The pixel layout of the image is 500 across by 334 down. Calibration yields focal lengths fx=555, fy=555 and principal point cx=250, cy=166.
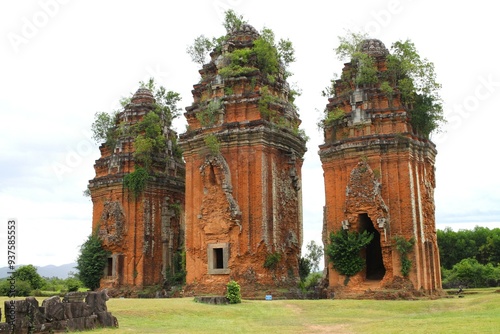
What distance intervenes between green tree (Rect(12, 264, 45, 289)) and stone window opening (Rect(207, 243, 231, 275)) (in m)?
14.5

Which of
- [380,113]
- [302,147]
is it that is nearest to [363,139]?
[380,113]

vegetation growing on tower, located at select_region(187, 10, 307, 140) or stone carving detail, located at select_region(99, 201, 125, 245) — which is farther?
stone carving detail, located at select_region(99, 201, 125, 245)

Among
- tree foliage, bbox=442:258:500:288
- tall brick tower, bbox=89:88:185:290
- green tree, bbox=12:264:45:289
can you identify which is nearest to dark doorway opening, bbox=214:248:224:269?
tall brick tower, bbox=89:88:185:290

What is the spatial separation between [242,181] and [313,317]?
393 inches

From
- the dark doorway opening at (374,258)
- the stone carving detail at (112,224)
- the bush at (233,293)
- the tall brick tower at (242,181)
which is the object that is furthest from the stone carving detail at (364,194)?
the stone carving detail at (112,224)

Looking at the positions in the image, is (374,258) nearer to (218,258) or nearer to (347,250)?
(347,250)

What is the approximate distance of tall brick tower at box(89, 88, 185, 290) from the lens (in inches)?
1258

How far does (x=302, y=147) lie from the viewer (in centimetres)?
2895

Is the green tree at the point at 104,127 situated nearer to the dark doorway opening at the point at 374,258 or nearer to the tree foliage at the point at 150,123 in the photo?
the tree foliage at the point at 150,123

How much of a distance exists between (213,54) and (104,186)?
34.2ft

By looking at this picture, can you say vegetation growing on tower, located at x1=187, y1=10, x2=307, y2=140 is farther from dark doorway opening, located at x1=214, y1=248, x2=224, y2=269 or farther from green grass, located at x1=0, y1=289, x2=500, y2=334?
green grass, located at x1=0, y1=289, x2=500, y2=334

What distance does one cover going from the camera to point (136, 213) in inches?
1275

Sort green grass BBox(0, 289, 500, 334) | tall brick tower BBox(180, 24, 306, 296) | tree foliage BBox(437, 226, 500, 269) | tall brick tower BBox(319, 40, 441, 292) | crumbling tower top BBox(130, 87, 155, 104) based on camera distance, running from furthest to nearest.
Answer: tree foliage BBox(437, 226, 500, 269) → crumbling tower top BBox(130, 87, 155, 104) → tall brick tower BBox(180, 24, 306, 296) → tall brick tower BBox(319, 40, 441, 292) → green grass BBox(0, 289, 500, 334)

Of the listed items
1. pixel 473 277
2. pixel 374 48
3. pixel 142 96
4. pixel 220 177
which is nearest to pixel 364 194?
pixel 220 177
